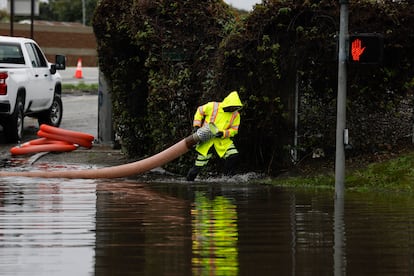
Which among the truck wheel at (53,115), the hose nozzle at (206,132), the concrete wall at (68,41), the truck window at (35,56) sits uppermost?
the concrete wall at (68,41)

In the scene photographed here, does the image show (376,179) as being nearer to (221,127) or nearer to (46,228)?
(221,127)

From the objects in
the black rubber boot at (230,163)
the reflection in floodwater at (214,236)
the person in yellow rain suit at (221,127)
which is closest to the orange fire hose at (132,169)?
the person in yellow rain suit at (221,127)

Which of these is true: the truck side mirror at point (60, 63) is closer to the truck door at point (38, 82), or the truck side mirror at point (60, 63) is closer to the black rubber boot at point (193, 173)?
the truck door at point (38, 82)

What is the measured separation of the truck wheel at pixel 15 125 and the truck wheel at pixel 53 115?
9.37 ft

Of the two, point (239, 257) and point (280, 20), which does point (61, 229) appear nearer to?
point (239, 257)

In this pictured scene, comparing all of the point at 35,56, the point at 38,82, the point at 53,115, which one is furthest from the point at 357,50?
the point at 53,115

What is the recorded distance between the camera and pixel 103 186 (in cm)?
1697

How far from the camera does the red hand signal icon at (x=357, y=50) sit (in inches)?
567

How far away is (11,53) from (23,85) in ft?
3.69

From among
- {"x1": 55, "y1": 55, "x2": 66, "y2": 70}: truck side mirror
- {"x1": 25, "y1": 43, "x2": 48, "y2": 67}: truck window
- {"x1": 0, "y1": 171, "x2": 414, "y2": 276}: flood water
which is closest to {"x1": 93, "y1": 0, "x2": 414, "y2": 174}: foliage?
{"x1": 0, "y1": 171, "x2": 414, "y2": 276}: flood water

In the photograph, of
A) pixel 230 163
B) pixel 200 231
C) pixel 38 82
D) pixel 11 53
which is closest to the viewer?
pixel 200 231

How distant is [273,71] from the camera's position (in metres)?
17.9

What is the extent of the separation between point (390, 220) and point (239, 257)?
3146 mm

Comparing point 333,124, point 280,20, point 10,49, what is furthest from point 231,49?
point 10,49
